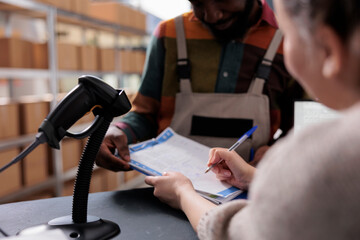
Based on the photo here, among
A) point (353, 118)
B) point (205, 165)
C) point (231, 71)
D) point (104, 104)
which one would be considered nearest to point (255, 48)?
point (231, 71)

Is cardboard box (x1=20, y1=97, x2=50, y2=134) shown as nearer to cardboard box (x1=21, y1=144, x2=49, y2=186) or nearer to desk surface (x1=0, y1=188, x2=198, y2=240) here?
cardboard box (x1=21, y1=144, x2=49, y2=186)

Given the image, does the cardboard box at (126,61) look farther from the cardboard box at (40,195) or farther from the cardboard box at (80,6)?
the cardboard box at (40,195)

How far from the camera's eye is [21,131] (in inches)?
99.0

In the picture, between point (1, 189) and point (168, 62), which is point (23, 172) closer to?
point (1, 189)

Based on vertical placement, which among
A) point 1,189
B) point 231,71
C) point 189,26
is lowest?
point 1,189

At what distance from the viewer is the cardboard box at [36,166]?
2.48 meters

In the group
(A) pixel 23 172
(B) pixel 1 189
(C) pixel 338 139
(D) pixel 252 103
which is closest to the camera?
(C) pixel 338 139

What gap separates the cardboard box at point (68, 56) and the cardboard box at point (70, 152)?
624 mm

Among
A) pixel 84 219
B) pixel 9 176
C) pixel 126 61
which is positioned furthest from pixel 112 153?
pixel 126 61

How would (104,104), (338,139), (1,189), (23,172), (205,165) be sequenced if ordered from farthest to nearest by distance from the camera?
(23,172) < (1,189) < (205,165) < (104,104) < (338,139)

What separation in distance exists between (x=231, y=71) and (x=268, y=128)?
0.78 ft

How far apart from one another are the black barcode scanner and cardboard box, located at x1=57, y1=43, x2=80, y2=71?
7.48ft

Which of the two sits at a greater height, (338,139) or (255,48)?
(255,48)

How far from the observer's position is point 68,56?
2.84 m
